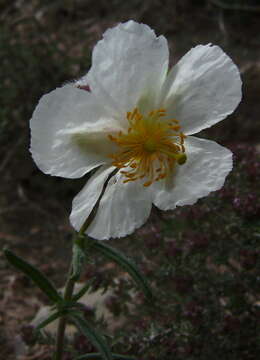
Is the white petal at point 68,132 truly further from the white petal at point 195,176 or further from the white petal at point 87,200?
the white petal at point 195,176

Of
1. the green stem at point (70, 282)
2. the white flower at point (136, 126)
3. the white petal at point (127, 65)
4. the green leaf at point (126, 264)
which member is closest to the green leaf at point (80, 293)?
the green stem at point (70, 282)

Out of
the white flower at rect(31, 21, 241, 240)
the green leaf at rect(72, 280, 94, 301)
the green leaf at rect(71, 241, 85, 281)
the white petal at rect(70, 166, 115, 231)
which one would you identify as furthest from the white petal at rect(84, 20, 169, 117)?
the green leaf at rect(72, 280, 94, 301)

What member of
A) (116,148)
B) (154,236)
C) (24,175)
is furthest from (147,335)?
(24,175)

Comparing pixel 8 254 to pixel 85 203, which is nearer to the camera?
pixel 85 203

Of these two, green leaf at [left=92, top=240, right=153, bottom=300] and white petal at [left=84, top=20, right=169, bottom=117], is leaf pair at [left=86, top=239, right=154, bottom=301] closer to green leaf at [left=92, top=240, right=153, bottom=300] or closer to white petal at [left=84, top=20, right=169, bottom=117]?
green leaf at [left=92, top=240, right=153, bottom=300]

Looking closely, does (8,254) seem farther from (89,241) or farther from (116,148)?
(116,148)

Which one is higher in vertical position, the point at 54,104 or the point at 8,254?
the point at 54,104

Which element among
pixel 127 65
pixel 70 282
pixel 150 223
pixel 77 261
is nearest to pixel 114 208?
pixel 77 261

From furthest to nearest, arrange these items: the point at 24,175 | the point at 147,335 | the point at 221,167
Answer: the point at 24,175, the point at 147,335, the point at 221,167
